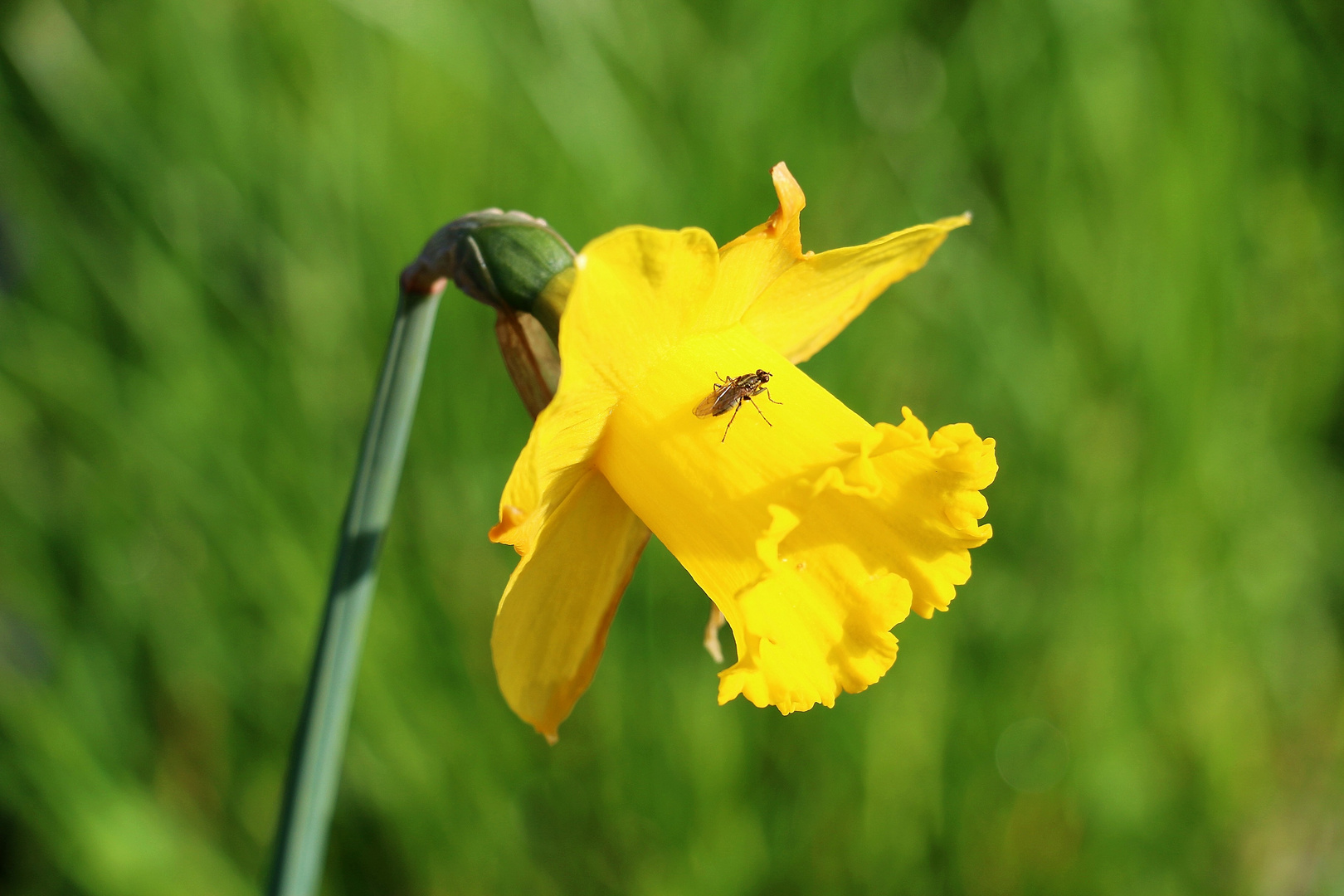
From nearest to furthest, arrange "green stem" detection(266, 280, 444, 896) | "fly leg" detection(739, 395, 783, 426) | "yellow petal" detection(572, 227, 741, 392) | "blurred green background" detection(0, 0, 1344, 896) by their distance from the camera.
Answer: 1. "yellow petal" detection(572, 227, 741, 392)
2. "green stem" detection(266, 280, 444, 896)
3. "fly leg" detection(739, 395, 783, 426)
4. "blurred green background" detection(0, 0, 1344, 896)

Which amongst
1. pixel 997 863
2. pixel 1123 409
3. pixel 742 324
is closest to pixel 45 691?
pixel 742 324

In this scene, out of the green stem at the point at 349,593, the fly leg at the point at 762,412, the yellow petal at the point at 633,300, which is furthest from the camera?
the fly leg at the point at 762,412

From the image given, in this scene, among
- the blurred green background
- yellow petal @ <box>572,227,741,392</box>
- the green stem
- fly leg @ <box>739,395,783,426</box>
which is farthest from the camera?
the blurred green background

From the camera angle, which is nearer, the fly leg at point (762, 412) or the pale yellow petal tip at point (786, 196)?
the pale yellow petal tip at point (786, 196)

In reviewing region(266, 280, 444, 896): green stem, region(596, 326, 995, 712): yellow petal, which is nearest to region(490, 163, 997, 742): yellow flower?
region(596, 326, 995, 712): yellow petal

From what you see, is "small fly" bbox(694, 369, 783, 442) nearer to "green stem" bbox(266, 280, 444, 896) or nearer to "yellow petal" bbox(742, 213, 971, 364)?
"yellow petal" bbox(742, 213, 971, 364)

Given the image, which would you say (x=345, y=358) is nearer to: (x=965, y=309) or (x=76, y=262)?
(x=76, y=262)

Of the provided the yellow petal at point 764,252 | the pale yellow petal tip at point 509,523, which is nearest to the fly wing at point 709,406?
the yellow petal at point 764,252

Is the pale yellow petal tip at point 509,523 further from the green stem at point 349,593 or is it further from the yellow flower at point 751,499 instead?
the green stem at point 349,593
